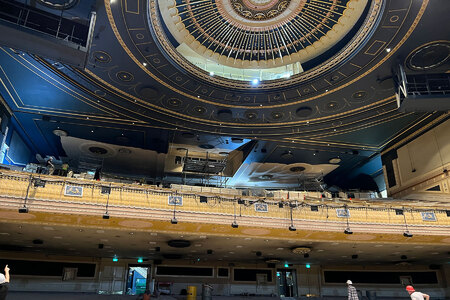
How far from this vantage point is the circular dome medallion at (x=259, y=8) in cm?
1154

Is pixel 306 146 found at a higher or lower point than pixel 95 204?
higher

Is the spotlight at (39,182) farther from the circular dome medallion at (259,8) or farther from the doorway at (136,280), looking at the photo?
the doorway at (136,280)

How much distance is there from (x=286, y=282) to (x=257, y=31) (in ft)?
45.0

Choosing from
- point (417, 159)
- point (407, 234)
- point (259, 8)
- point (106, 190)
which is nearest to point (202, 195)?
point (106, 190)

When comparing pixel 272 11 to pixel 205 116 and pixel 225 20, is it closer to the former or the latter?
pixel 225 20

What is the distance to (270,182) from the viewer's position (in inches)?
830

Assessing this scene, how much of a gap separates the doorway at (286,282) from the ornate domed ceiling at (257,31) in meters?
Result: 11.3

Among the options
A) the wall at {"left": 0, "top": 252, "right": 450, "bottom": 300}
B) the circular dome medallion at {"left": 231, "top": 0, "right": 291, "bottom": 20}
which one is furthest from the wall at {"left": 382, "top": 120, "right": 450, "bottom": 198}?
the circular dome medallion at {"left": 231, "top": 0, "right": 291, "bottom": 20}

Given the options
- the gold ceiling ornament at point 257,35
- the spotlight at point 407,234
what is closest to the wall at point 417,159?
the spotlight at point 407,234

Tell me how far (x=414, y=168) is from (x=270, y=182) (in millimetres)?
8447

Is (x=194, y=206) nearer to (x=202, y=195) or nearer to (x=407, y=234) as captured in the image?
(x=202, y=195)

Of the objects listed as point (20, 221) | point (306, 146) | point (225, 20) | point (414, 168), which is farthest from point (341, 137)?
point (20, 221)

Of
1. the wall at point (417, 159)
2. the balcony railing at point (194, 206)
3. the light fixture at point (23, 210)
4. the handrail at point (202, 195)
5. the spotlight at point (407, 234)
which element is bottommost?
the spotlight at point (407, 234)

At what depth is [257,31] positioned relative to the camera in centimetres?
1257
